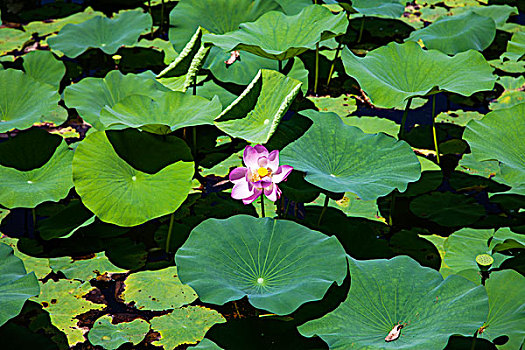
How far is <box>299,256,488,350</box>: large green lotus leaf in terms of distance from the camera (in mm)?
1888

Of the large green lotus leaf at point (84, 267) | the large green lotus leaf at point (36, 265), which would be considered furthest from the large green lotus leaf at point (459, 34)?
the large green lotus leaf at point (36, 265)

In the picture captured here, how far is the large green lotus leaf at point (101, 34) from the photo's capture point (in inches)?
153

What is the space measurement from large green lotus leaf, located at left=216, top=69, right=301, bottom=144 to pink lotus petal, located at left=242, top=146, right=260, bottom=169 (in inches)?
12.7

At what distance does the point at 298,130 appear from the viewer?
2758 millimetres

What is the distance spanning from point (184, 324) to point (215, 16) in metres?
2.19

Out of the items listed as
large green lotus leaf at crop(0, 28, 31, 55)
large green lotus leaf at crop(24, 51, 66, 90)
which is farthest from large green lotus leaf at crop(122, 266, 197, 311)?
large green lotus leaf at crop(0, 28, 31, 55)

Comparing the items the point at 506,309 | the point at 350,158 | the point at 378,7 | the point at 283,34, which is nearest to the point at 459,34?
the point at 378,7

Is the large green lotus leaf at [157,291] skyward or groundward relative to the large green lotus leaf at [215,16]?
groundward

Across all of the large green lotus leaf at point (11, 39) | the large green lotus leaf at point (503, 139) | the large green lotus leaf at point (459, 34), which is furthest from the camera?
the large green lotus leaf at point (11, 39)

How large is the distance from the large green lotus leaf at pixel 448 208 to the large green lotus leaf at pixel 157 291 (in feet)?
4.21

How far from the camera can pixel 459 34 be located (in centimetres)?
379

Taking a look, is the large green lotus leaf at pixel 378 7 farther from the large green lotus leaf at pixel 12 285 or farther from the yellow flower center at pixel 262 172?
the large green lotus leaf at pixel 12 285

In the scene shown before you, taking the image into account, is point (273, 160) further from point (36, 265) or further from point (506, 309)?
point (36, 265)

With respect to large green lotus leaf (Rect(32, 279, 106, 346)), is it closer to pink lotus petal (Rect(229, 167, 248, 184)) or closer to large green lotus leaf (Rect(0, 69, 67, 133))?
pink lotus petal (Rect(229, 167, 248, 184))
